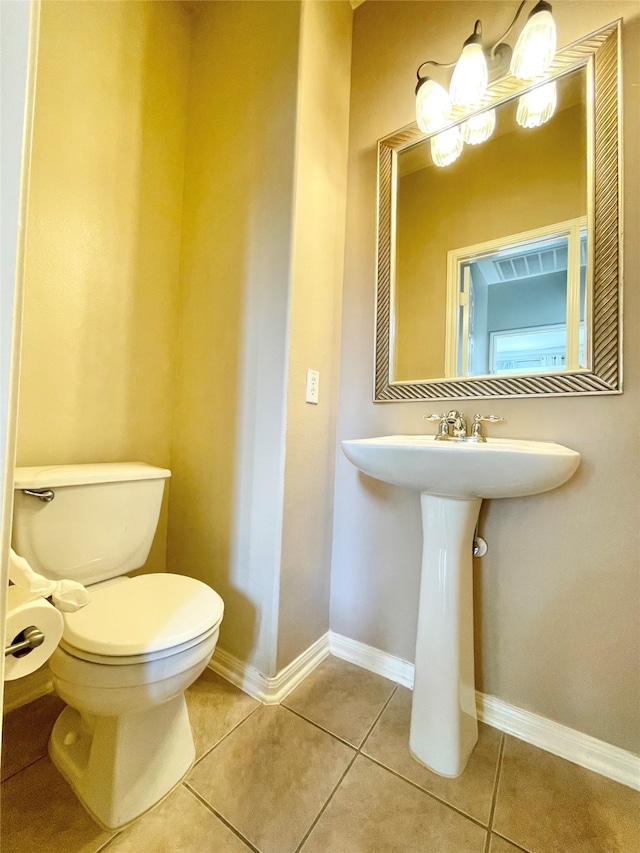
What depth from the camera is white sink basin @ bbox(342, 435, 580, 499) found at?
73 centimetres

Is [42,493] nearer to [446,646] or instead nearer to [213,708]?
[213,708]

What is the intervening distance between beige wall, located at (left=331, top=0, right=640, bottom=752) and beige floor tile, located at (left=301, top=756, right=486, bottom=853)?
36cm

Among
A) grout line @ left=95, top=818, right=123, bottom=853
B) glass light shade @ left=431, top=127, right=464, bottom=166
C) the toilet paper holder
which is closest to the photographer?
the toilet paper holder

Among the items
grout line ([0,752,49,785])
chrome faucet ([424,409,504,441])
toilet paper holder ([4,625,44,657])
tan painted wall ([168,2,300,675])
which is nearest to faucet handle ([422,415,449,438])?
chrome faucet ([424,409,504,441])

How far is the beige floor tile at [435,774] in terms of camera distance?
800mm

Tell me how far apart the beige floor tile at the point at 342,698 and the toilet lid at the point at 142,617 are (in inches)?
20.3

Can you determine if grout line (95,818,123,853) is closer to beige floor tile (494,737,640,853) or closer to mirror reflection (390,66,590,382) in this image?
beige floor tile (494,737,640,853)

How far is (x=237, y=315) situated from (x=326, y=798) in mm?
1358

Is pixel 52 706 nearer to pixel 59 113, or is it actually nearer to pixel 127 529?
pixel 127 529

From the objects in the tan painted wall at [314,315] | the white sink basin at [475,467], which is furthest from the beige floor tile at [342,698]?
the white sink basin at [475,467]

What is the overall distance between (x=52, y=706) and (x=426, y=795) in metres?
1.09

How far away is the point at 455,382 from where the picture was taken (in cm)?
109

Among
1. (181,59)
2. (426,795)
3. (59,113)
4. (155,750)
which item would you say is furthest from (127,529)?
(181,59)

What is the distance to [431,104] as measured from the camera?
3.59ft
